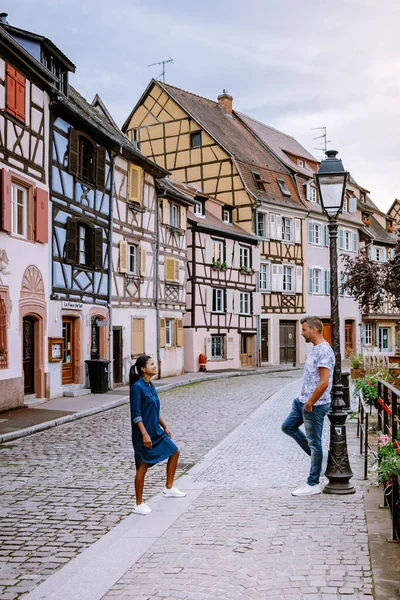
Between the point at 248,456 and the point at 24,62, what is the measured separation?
11.4 m

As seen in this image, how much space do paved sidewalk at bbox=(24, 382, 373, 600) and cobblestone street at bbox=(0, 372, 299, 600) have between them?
0.24 meters

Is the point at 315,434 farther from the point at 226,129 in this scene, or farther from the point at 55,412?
the point at 226,129

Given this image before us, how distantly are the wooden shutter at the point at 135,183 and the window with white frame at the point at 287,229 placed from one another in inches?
648

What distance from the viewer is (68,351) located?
20.7 metres

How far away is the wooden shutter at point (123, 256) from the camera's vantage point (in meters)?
24.3

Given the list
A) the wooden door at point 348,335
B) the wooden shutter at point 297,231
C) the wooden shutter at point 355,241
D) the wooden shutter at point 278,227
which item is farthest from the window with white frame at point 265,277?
the wooden shutter at point 355,241

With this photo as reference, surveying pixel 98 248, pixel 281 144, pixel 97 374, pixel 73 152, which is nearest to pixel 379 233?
pixel 281 144

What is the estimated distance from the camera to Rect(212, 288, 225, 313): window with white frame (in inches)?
1379

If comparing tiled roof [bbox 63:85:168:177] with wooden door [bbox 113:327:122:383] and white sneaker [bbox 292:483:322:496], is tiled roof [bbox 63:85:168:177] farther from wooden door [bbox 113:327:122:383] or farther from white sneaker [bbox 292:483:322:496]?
white sneaker [bbox 292:483:322:496]

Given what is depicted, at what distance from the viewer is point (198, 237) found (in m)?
33.7

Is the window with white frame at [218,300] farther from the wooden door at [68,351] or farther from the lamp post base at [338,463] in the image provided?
the lamp post base at [338,463]

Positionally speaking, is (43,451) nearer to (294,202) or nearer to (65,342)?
Result: (65,342)

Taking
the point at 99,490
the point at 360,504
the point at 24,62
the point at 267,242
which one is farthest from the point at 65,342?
Answer: the point at 267,242

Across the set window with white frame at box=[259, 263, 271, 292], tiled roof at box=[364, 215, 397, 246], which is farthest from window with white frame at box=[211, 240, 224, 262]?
tiled roof at box=[364, 215, 397, 246]
